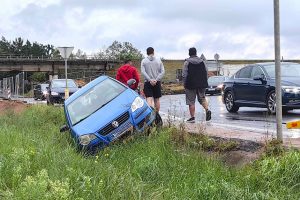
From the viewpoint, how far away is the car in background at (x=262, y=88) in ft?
45.0

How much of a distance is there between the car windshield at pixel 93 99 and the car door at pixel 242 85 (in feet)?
17.7

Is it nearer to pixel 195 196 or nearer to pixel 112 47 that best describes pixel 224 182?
pixel 195 196

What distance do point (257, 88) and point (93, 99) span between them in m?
5.63

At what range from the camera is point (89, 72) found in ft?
302

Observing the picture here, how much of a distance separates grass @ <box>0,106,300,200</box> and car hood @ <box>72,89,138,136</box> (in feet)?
2.78

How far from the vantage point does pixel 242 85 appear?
15742 millimetres

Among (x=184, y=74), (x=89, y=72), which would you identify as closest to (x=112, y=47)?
(x=89, y=72)

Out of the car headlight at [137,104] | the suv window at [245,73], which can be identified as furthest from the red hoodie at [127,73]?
the suv window at [245,73]

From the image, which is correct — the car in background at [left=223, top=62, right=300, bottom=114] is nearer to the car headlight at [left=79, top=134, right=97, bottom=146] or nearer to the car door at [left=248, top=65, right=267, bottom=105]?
the car door at [left=248, top=65, right=267, bottom=105]

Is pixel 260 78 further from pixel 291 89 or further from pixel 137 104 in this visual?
pixel 137 104

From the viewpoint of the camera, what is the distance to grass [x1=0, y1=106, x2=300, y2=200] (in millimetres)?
5789

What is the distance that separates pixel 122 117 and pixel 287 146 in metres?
3.57

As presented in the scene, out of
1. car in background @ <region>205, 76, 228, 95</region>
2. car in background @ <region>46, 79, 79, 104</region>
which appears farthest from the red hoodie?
car in background @ <region>205, 76, 228, 95</region>

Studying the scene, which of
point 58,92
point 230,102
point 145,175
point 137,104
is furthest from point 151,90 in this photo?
point 58,92
